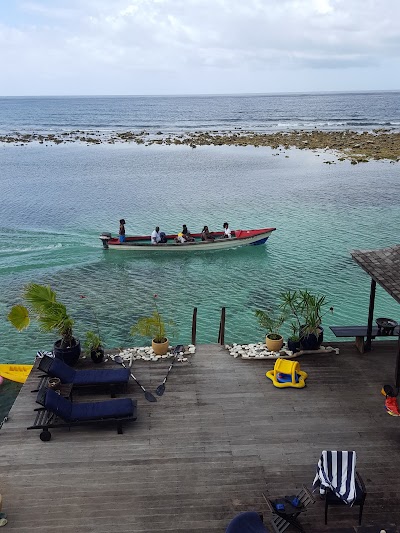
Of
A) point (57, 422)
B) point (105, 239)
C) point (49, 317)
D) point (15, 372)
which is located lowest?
point (15, 372)

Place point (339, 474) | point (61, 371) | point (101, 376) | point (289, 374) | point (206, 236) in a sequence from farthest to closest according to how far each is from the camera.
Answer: point (206, 236), point (289, 374), point (101, 376), point (61, 371), point (339, 474)

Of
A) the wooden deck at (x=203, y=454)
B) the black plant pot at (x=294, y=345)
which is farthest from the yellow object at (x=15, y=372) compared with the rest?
the black plant pot at (x=294, y=345)

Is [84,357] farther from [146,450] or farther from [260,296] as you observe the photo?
[260,296]

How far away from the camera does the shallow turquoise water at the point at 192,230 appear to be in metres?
18.9

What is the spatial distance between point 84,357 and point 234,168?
4227 cm

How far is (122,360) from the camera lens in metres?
12.3

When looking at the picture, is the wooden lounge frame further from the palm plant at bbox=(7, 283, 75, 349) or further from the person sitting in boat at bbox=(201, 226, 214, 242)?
the person sitting in boat at bbox=(201, 226, 214, 242)

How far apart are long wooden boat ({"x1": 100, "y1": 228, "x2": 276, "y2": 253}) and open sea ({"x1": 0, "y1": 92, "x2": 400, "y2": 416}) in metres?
0.44

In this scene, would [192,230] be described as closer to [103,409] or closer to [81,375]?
[81,375]

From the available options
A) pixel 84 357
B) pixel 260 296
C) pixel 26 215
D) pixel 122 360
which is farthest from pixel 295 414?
pixel 26 215

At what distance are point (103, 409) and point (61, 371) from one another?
169 centimetres

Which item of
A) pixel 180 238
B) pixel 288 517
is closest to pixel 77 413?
pixel 288 517

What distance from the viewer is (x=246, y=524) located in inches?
268

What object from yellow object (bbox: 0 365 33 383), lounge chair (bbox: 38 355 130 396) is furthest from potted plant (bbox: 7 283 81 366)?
yellow object (bbox: 0 365 33 383)
